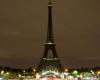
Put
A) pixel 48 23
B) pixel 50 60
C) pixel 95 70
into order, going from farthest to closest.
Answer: pixel 95 70 → pixel 50 60 → pixel 48 23

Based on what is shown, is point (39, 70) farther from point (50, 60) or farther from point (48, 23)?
point (48, 23)

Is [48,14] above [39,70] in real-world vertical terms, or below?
above

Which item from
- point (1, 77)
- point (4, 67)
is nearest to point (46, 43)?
point (1, 77)

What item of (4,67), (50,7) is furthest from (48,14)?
(4,67)

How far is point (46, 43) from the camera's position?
35.3 meters

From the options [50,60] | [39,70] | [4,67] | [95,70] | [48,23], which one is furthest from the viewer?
[95,70]

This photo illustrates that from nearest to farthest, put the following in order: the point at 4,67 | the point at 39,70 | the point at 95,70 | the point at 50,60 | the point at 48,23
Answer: the point at 48,23, the point at 50,60, the point at 39,70, the point at 4,67, the point at 95,70

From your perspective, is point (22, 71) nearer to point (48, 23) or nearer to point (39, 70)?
point (39, 70)

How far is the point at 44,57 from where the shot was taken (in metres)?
36.1

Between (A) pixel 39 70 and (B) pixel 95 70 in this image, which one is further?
(B) pixel 95 70

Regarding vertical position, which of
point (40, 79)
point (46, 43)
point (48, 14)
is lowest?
point (40, 79)

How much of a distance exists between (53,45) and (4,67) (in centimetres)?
1540

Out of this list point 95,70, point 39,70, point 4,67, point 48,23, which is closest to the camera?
point 48,23

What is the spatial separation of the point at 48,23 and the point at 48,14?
827 millimetres
